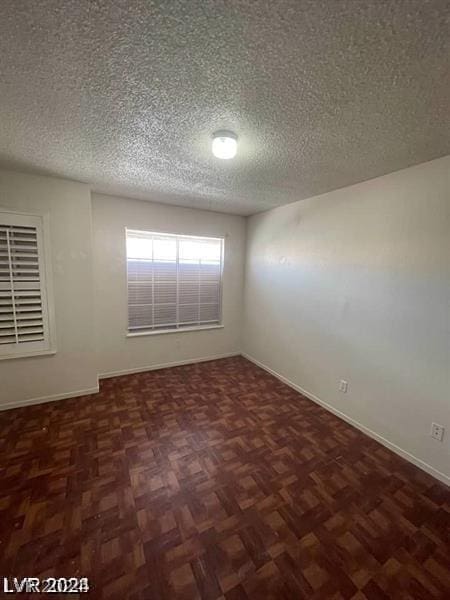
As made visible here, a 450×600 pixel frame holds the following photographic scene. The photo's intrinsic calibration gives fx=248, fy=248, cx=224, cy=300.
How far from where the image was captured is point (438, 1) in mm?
771

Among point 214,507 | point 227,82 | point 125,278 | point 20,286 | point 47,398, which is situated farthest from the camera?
point 125,278

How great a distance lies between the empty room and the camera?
101 centimetres

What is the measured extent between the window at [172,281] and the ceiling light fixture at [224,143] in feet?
6.65

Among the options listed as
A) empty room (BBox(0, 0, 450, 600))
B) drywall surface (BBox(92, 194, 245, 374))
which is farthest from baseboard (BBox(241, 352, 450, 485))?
drywall surface (BBox(92, 194, 245, 374))

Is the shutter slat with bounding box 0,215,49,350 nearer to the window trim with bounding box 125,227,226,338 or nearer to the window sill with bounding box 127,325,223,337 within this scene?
the window trim with bounding box 125,227,226,338

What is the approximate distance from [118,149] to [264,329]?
2847 mm

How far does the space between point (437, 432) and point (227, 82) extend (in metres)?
2.68

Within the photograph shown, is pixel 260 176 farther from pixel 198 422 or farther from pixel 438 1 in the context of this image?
pixel 198 422

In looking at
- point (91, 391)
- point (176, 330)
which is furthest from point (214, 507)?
point (176, 330)

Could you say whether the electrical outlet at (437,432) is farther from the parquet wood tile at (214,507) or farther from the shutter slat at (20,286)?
the shutter slat at (20,286)

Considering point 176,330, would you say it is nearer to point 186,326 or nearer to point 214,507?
point 186,326

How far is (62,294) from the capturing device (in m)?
2.68

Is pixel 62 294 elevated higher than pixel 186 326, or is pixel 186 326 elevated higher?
pixel 62 294

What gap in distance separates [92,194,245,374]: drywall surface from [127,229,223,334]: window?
0.38ft
